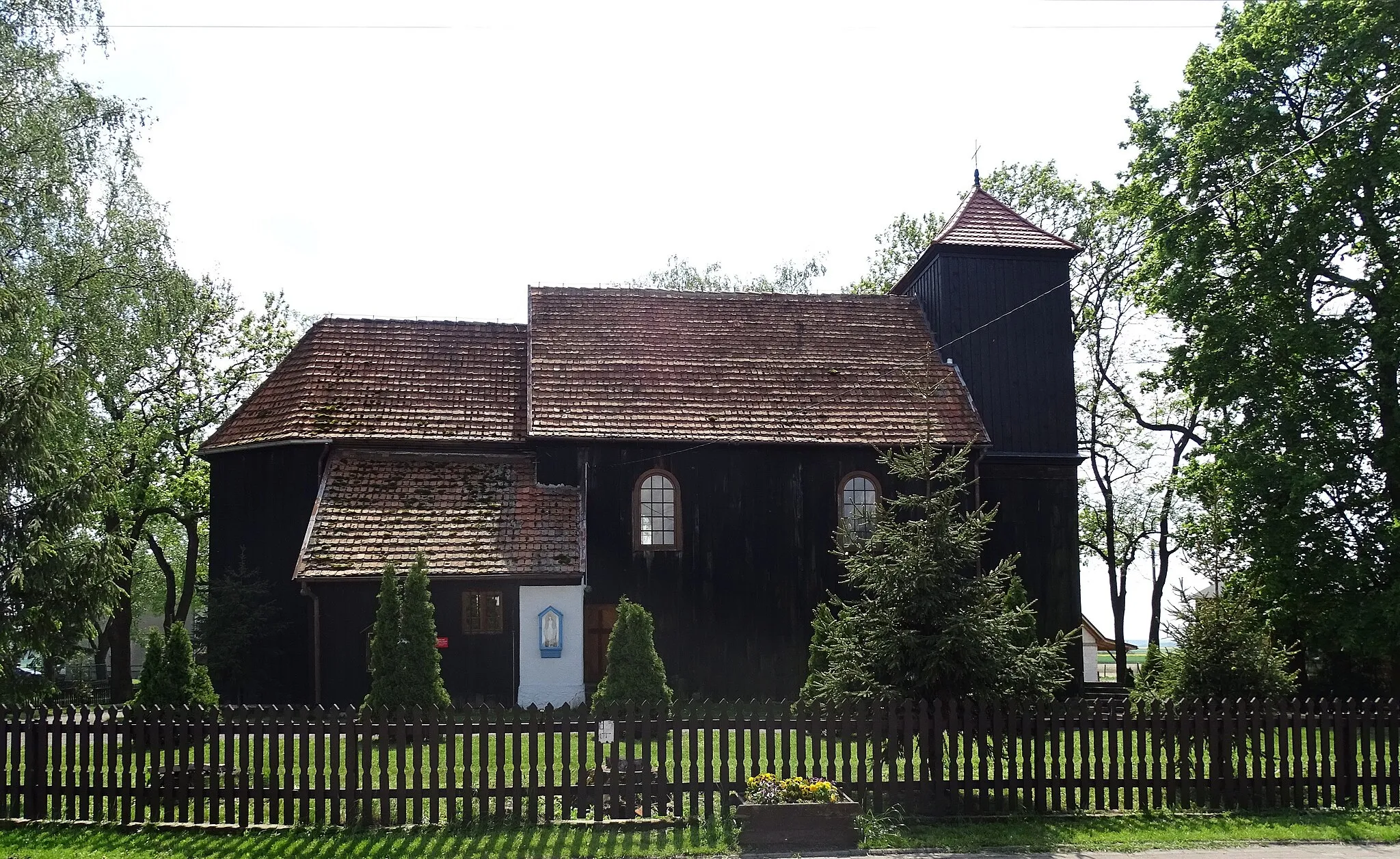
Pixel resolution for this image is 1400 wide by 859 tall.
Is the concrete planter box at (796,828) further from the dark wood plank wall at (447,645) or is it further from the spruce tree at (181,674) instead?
the spruce tree at (181,674)

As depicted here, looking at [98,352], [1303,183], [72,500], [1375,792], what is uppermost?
[1303,183]

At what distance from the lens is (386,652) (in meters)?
17.4

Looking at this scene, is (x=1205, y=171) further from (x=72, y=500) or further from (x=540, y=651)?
(x=72, y=500)

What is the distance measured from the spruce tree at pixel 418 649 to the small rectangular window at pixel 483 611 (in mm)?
2800

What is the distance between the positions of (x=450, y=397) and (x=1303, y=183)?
18109 mm

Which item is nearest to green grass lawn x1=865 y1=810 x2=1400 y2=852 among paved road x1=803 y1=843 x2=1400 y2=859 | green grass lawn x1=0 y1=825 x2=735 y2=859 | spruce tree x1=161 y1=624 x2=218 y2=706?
paved road x1=803 y1=843 x2=1400 y2=859

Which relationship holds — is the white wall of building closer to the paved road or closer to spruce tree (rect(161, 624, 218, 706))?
spruce tree (rect(161, 624, 218, 706))

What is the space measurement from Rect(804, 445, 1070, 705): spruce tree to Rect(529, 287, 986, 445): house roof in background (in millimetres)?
9195

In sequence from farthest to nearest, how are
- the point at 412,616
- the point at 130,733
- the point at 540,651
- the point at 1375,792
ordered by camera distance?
the point at 540,651, the point at 412,616, the point at 1375,792, the point at 130,733

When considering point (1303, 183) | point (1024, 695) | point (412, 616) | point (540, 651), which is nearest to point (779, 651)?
point (540, 651)

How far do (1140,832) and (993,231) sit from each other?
1603 centimetres

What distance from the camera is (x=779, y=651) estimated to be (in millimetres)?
22641

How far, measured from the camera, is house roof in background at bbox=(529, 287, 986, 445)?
22.8 meters

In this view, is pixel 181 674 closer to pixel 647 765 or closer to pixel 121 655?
pixel 647 765
